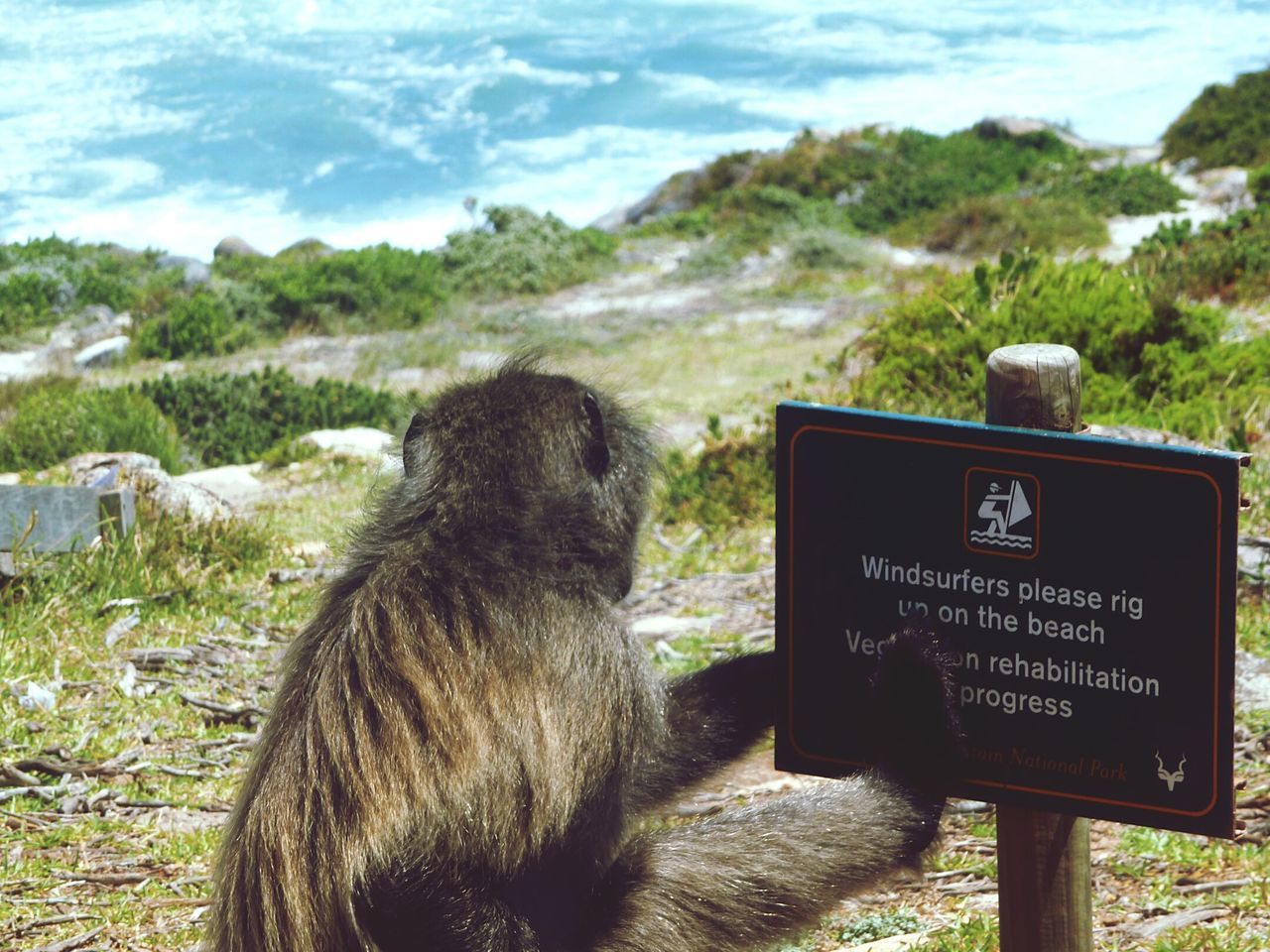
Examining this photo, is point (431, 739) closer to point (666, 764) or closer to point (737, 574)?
point (666, 764)

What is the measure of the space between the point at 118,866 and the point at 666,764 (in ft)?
6.16

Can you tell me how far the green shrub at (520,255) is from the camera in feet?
75.4

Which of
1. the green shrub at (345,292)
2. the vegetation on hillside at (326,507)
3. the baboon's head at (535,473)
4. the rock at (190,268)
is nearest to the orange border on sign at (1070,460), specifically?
the baboon's head at (535,473)

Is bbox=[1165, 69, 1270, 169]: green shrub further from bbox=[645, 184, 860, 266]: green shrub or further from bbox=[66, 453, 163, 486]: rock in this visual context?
bbox=[66, 453, 163, 486]: rock

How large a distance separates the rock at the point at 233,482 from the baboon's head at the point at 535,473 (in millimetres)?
7196

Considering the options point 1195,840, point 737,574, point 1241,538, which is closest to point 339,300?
point 737,574

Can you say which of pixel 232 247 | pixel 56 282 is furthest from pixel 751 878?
pixel 232 247

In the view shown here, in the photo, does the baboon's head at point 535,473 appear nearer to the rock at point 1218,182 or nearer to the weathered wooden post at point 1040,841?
the weathered wooden post at point 1040,841

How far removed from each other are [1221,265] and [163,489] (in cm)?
959

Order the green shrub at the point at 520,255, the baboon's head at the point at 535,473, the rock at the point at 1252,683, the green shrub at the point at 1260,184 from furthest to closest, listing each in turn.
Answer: the green shrub at the point at 520,255 < the green shrub at the point at 1260,184 < the rock at the point at 1252,683 < the baboon's head at the point at 535,473

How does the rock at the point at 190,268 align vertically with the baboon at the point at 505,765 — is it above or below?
above

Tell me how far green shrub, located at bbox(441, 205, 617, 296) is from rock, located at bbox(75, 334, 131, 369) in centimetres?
686

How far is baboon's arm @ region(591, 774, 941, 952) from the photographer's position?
2576 millimetres

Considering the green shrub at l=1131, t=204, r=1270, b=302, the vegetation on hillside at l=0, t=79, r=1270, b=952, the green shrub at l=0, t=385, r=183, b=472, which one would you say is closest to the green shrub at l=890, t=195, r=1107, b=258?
the vegetation on hillside at l=0, t=79, r=1270, b=952
